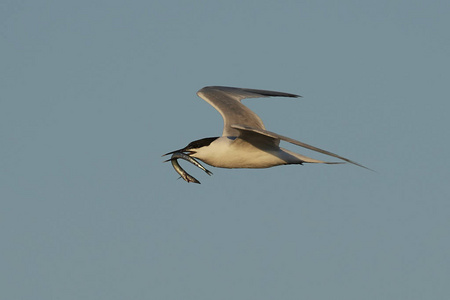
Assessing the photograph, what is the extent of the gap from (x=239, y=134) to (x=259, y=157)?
723 millimetres

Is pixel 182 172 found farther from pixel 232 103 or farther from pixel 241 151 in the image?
pixel 232 103

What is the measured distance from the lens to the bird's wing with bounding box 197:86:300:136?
1716 cm

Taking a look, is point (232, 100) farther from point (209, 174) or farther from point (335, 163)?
point (335, 163)

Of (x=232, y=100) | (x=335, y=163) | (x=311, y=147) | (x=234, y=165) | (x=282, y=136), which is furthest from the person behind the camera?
(x=232, y=100)

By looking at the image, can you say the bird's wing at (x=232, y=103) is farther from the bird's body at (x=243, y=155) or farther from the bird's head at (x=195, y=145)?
the bird's body at (x=243, y=155)

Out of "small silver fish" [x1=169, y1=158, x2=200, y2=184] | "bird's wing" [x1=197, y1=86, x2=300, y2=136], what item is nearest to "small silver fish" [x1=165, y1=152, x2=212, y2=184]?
"small silver fish" [x1=169, y1=158, x2=200, y2=184]

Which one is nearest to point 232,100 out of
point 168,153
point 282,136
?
point 168,153

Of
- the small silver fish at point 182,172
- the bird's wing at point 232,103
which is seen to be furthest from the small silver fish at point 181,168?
the bird's wing at point 232,103

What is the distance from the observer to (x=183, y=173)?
55.1ft

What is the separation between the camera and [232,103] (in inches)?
708

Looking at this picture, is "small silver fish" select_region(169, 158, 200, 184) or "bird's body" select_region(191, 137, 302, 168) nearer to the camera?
"bird's body" select_region(191, 137, 302, 168)

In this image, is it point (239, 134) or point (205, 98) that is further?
point (205, 98)

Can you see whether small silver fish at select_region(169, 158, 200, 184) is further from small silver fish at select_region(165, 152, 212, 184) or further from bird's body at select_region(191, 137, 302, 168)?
bird's body at select_region(191, 137, 302, 168)

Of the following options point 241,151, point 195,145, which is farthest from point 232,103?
point 241,151
